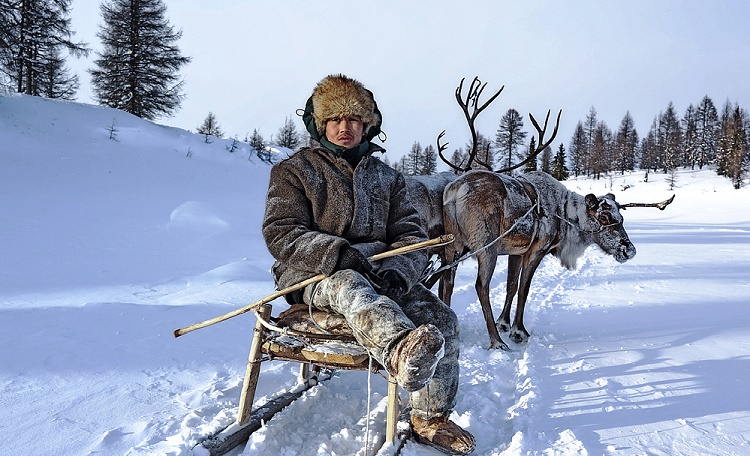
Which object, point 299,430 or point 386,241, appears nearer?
point 299,430

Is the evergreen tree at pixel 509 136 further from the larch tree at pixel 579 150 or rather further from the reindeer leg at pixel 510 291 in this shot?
the reindeer leg at pixel 510 291

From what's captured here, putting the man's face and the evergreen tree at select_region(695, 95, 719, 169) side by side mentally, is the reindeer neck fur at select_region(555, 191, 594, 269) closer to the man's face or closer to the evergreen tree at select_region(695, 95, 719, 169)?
the man's face

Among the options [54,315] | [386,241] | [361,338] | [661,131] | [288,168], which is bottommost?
[54,315]

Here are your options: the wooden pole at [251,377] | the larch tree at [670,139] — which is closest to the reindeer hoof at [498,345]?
the wooden pole at [251,377]

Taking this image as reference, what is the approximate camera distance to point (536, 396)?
312 cm

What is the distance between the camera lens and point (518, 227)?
474cm

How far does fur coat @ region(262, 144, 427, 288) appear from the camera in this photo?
2.52 meters

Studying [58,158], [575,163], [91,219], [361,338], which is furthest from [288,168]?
[575,163]

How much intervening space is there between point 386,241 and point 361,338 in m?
0.93

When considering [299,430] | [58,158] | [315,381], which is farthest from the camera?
[58,158]

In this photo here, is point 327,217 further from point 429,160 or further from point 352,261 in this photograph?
point 429,160

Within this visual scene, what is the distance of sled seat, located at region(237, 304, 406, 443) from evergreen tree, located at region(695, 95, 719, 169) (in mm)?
61729

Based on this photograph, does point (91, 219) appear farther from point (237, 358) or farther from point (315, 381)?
point (315, 381)

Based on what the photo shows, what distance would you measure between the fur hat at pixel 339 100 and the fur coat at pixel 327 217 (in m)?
0.23
